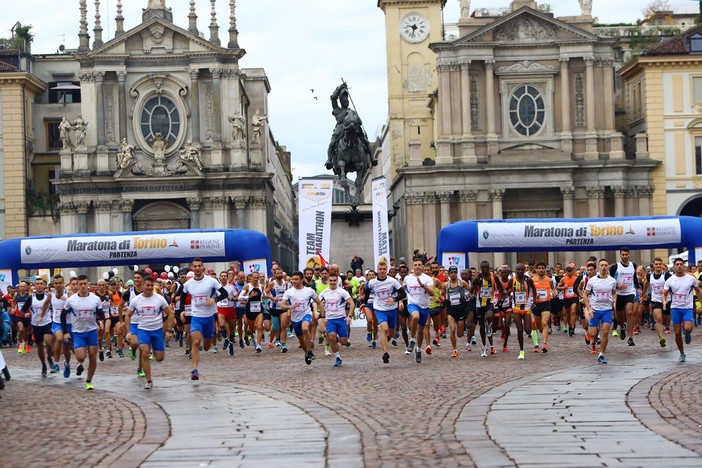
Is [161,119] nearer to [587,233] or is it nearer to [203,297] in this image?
[587,233]

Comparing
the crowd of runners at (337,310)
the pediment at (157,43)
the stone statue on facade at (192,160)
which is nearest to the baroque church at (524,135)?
the stone statue on facade at (192,160)

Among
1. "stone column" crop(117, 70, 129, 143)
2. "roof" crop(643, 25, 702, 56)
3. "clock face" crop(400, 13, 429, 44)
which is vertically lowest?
"stone column" crop(117, 70, 129, 143)

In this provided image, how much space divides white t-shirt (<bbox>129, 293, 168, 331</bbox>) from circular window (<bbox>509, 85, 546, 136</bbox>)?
5369 cm

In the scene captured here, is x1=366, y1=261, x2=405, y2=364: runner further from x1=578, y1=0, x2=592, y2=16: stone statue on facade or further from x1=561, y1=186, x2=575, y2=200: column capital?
x1=578, y1=0, x2=592, y2=16: stone statue on facade

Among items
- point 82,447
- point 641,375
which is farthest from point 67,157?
point 82,447

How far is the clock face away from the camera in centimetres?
8344

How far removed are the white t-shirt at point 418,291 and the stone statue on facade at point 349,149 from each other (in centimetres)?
2791

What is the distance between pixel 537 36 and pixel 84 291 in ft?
176

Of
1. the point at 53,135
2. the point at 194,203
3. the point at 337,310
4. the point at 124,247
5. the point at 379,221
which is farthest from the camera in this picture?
the point at 53,135

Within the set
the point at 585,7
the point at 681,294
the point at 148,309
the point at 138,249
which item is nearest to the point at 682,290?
the point at 681,294

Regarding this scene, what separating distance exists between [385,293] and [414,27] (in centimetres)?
5921

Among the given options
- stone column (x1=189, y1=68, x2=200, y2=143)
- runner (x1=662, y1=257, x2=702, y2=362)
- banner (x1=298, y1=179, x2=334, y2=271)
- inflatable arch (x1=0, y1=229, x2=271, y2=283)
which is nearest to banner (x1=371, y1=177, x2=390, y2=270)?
banner (x1=298, y1=179, x2=334, y2=271)

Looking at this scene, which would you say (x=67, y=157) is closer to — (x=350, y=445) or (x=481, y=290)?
(x=481, y=290)

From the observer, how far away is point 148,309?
22.0 m
